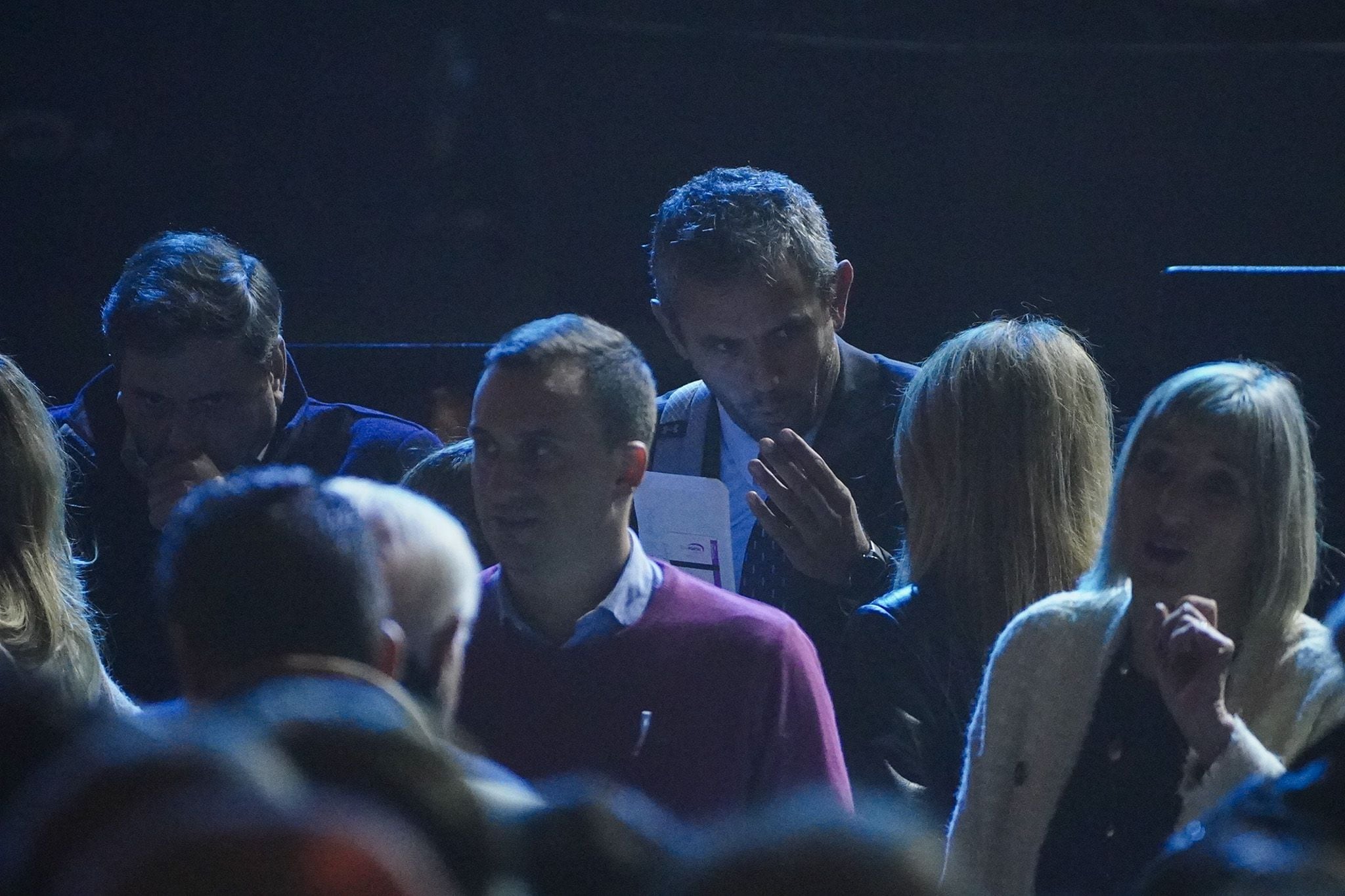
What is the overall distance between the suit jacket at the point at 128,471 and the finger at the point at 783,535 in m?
0.72

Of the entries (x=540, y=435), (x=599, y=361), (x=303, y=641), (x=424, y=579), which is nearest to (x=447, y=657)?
(x=424, y=579)

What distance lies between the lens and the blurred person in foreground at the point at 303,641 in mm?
590

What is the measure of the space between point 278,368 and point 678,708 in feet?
4.31

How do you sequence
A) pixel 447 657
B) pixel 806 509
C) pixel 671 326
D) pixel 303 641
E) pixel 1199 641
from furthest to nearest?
pixel 671 326 → pixel 806 509 → pixel 1199 641 → pixel 447 657 → pixel 303 641

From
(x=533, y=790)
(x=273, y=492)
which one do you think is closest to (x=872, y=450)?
(x=273, y=492)

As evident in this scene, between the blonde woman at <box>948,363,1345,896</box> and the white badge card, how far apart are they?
0.61 m

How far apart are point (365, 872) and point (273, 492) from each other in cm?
64

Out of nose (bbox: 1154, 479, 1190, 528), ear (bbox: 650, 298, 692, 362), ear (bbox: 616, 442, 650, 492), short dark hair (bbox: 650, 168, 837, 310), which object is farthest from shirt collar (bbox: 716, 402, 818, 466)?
nose (bbox: 1154, 479, 1190, 528)

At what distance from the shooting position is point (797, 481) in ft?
7.82

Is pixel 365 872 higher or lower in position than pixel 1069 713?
higher

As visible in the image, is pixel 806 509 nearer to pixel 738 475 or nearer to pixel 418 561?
pixel 738 475

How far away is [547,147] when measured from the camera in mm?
4863

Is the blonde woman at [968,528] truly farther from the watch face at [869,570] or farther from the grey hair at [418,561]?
the grey hair at [418,561]

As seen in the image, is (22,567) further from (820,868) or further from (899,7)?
(899,7)
